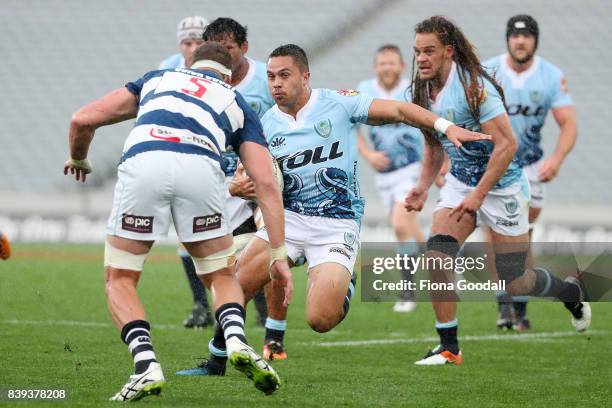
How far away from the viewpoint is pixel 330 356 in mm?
8164

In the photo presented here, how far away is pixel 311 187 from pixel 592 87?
53.0ft

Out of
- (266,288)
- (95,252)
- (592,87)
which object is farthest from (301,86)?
(592,87)

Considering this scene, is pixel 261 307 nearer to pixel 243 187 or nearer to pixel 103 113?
pixel 243 187

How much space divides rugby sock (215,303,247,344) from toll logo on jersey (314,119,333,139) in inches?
66.7

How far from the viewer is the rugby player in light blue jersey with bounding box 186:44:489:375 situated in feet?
23.6

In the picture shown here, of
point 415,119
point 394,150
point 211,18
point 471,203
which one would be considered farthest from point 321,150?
point 211,18

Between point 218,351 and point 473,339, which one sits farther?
point 473,339

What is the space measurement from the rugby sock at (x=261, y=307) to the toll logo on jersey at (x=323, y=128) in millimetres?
2848

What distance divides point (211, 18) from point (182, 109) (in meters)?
17.7

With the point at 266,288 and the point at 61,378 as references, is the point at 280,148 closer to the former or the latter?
the point at 266,288

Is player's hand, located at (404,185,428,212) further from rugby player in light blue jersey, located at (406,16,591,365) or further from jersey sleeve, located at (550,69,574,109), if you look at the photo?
jersey sleeve, located at (550,69,574,109)

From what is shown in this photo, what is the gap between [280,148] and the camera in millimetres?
7332

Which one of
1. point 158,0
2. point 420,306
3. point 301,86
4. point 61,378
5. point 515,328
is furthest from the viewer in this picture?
point 158,0

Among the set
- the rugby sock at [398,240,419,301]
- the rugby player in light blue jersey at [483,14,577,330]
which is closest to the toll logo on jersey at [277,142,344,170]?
the rugby player in light blue jersey at [483,14,577,330]
